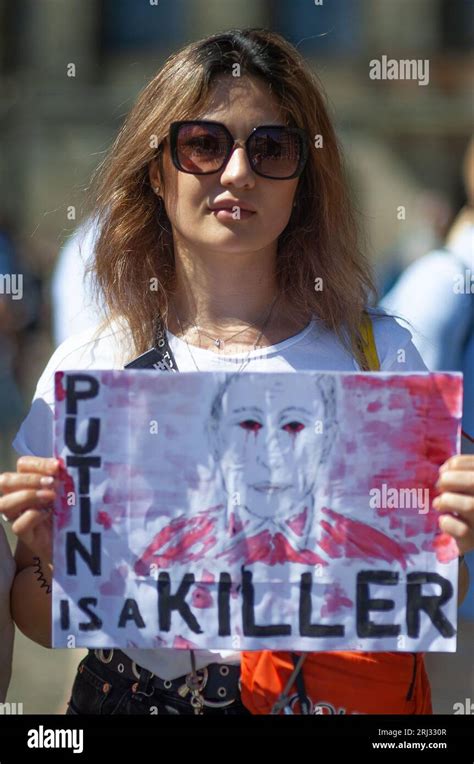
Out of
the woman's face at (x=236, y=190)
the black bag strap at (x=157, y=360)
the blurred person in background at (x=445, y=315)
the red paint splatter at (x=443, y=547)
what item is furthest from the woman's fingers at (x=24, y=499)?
the blurred person in background at (x=445, y=315)

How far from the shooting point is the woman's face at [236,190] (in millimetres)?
2229

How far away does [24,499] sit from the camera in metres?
2.12

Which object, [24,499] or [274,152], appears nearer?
[24,499]

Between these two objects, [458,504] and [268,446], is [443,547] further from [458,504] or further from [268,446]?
[268,446]

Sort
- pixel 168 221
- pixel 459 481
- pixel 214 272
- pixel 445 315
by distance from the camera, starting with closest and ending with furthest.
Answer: pixel 459 481
pixel 214 272
pixel 168 221
pixel 445 315

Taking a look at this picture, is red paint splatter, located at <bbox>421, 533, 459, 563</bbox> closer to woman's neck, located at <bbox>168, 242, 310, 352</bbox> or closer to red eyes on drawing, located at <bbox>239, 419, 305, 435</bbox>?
red eyes on drawing, located at <bbox>239, 419, 305, 435</bbox>

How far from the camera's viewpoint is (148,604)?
7.11 ft

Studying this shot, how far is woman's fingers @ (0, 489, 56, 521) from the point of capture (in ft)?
6.94

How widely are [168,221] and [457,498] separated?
843mm

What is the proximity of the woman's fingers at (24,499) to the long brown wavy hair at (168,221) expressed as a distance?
1.10ft

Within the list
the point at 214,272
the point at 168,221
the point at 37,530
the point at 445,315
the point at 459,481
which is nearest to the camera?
the point at 459,481

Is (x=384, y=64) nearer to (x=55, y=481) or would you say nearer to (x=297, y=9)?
(x=297, y=9)

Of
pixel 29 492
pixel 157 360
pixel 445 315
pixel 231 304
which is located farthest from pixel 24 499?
pixel 445 315

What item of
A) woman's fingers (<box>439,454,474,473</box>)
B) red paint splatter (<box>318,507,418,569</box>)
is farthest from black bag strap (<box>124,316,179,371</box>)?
woman's fingers (<box>439,454,474,473</box>)
